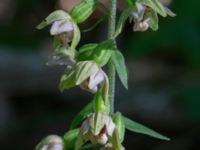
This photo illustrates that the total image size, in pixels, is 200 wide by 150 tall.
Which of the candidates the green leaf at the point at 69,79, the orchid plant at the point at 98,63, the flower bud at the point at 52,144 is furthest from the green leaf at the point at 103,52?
the flower bud at the point at 52,144

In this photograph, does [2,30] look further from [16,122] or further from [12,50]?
[16,122]

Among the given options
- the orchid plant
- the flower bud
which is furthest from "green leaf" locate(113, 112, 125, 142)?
the flower bud

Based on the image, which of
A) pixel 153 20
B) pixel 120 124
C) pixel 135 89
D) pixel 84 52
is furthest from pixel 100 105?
pixel 135 89

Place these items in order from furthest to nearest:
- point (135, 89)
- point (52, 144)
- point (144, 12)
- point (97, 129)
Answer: point (135, 89), point (52, 144), point (144, 12), point (97, 129)

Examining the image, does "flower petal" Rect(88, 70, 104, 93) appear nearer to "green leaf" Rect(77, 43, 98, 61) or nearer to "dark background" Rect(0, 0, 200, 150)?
"green leaf" Rect(77, 43, 98, 61)

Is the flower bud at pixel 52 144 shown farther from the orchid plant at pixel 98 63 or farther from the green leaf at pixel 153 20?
the green leaf at pixel 153 20

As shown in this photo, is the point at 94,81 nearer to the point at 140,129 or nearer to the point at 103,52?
the point at 103,52
